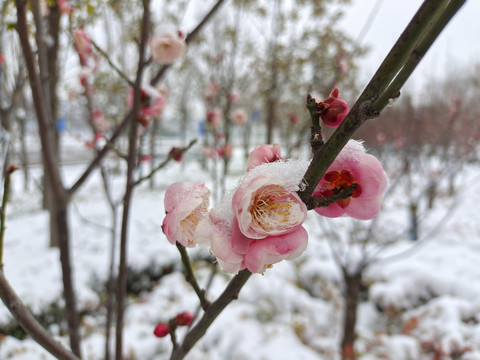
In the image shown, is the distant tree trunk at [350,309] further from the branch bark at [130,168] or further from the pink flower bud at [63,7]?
the pink flower bud at [63,7]

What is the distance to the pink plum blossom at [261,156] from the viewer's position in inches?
20.4

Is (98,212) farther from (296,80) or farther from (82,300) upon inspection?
(296,80)

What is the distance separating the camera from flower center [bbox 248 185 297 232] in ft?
1.41

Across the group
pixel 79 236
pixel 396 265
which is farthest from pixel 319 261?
pixel 79 236

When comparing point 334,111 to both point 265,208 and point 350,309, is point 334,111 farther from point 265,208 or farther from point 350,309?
point 350,309

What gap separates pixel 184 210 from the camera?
466 mm

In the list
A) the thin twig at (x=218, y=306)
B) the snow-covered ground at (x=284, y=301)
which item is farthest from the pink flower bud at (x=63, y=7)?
the snow-covered ground at (x=284, y=301)

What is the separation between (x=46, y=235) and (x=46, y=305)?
8.59 ft

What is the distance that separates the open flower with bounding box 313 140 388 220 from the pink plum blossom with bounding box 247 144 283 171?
0.30 feet

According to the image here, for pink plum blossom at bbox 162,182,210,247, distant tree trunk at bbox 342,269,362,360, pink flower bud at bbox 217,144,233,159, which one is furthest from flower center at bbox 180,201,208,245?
distant tree trunk at bbox 342,269,362,360

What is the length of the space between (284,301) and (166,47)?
132 inches

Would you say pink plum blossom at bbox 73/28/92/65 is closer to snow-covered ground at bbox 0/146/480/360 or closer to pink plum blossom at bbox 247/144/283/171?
pink plum blossom at bbox 247/144/283/171

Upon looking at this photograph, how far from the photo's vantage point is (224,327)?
127 inches

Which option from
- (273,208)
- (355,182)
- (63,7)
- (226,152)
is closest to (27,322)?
(273,208)
